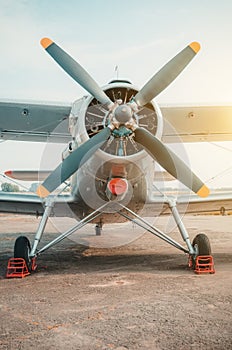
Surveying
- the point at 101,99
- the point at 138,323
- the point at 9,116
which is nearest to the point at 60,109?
the point at 9,116

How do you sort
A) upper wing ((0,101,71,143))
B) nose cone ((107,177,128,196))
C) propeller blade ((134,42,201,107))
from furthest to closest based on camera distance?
upper wing ((0,101,71,143))
nose cone ((107,177,128,196))
propeller blade ((134,42,201,107))

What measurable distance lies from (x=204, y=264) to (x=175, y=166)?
2.04 meters

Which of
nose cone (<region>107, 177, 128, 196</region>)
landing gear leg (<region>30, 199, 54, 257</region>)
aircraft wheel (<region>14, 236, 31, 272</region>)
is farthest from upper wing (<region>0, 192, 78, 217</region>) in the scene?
nose cone (<region>107, 177, 128, 196</region>)

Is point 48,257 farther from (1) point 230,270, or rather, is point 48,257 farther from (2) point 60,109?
(1) point 230,270

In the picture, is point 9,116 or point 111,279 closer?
point 111,279

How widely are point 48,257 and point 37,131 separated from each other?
143 inches

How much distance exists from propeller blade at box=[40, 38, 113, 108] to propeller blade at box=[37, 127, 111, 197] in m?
1.01

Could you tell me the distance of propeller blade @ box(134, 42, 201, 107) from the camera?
7008 millimetres

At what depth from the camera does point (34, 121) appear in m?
10.2

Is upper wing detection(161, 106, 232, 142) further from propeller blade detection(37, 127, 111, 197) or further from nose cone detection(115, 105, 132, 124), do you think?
propeller blade detection(37, 127, 111, 197)

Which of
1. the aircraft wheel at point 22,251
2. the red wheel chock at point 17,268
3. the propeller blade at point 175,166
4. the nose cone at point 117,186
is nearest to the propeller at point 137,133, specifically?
the propeller blade at point 175,166

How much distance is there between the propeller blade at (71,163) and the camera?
6879 millimetres

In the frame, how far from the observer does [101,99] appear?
6957 millimetres

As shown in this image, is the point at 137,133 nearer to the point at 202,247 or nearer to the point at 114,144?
the point at 114,144
